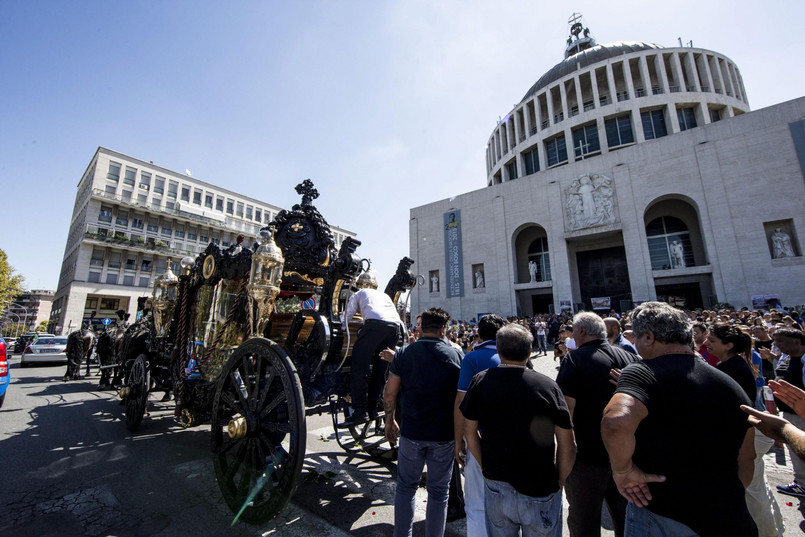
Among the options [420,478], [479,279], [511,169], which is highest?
[511,169]

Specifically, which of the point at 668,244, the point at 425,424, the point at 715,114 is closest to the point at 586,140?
the point at 715,114

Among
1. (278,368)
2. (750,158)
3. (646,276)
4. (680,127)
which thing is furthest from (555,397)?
(680,127)

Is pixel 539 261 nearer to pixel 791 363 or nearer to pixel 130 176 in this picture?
pixel 791 363

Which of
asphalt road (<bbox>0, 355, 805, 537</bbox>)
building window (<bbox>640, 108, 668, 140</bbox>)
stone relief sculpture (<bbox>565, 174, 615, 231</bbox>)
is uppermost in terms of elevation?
building window (<bbox>640, 108, 668, 140</bbox>)

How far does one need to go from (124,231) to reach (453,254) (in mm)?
34986

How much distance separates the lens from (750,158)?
2175 cm

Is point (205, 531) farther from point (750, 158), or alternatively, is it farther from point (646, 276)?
point (750, 158)

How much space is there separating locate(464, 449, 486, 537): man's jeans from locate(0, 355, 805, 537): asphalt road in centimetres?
69

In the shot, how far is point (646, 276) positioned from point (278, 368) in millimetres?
27773

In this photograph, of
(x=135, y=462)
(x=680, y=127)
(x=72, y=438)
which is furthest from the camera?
(x=680, y=127)

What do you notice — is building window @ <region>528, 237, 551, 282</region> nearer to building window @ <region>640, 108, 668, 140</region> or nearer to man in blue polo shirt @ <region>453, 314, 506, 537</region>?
building window @ <region>640, 108, 668, 140</region>

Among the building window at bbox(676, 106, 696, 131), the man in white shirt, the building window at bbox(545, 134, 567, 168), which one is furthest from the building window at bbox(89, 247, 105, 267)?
the building window at bbox(676, 106, 696, 131)

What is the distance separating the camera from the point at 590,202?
2612 cm

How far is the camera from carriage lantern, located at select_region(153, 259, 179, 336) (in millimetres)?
7441
